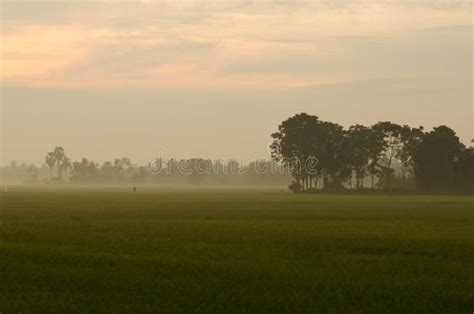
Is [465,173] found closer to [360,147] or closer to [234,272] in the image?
[360,147]

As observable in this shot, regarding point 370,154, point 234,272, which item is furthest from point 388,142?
point 234,272

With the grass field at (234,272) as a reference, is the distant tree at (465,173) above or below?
above

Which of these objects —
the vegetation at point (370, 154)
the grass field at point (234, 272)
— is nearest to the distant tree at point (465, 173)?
the vegetation at point (370, 154)

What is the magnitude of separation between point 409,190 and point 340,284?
103m

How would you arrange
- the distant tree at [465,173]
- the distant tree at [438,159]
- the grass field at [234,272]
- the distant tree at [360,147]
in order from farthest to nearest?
the distant tree at [360,147] → the distant tree at [438,159] → the distant tree at [465,173] → the grass field at [234,272]

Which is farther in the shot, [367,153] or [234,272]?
[367,153]

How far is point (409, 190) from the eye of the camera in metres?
114

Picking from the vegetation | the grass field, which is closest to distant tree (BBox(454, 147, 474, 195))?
the vegetation

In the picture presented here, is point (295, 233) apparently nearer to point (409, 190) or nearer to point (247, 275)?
point (247, 275)

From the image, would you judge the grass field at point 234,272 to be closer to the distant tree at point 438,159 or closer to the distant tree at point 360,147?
the distant tree at point 438,159

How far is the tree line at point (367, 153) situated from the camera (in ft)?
385

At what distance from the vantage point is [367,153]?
415ft

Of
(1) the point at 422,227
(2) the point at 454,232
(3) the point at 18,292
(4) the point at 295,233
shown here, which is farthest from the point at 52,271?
(1) the point at 422,227

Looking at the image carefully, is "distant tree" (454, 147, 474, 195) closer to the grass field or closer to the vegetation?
the vegetation
